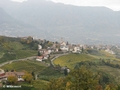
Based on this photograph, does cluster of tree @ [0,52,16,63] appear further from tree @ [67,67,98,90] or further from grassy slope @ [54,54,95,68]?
tree @ [67,67,98,90]

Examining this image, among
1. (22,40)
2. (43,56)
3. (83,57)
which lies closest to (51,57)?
(43,56)

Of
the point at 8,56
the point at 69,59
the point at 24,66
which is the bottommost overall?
the point at 69,59

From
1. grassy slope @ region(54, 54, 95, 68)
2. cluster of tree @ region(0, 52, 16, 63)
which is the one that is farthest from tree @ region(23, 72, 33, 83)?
grassy slope @ region(54, 54, 95, 68)

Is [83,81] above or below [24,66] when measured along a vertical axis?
above

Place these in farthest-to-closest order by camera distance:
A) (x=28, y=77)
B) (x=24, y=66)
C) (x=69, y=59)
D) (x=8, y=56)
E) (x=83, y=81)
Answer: (x=69, y=59)
(x=8, y=56)
(x=24, y=66)
(x=28, y=77)
(x=83, y=81)

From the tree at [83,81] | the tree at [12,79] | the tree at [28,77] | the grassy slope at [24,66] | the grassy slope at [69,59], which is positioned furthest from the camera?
the grassy slope at [69,59]

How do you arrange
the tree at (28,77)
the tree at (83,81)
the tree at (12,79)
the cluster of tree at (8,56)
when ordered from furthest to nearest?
the cluster of tree at (8,56) < the tree at (28,77) < the tree at (12,79) < the tree at (83,81)

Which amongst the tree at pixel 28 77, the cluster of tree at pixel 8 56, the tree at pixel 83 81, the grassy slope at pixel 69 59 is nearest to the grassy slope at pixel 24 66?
the cluster of tree at pixel 8 56

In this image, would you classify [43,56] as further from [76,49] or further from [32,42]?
[76,49]

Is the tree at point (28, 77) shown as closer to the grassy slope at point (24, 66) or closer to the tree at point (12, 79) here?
the tree at point (12, 79)

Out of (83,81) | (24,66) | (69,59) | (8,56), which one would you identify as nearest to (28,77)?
(24,66)

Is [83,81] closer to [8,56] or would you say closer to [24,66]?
[24,66]

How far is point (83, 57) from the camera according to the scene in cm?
13900

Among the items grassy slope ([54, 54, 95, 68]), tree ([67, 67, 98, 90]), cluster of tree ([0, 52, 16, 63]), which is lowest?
grassy slope ([54, 54, 95, 68])
